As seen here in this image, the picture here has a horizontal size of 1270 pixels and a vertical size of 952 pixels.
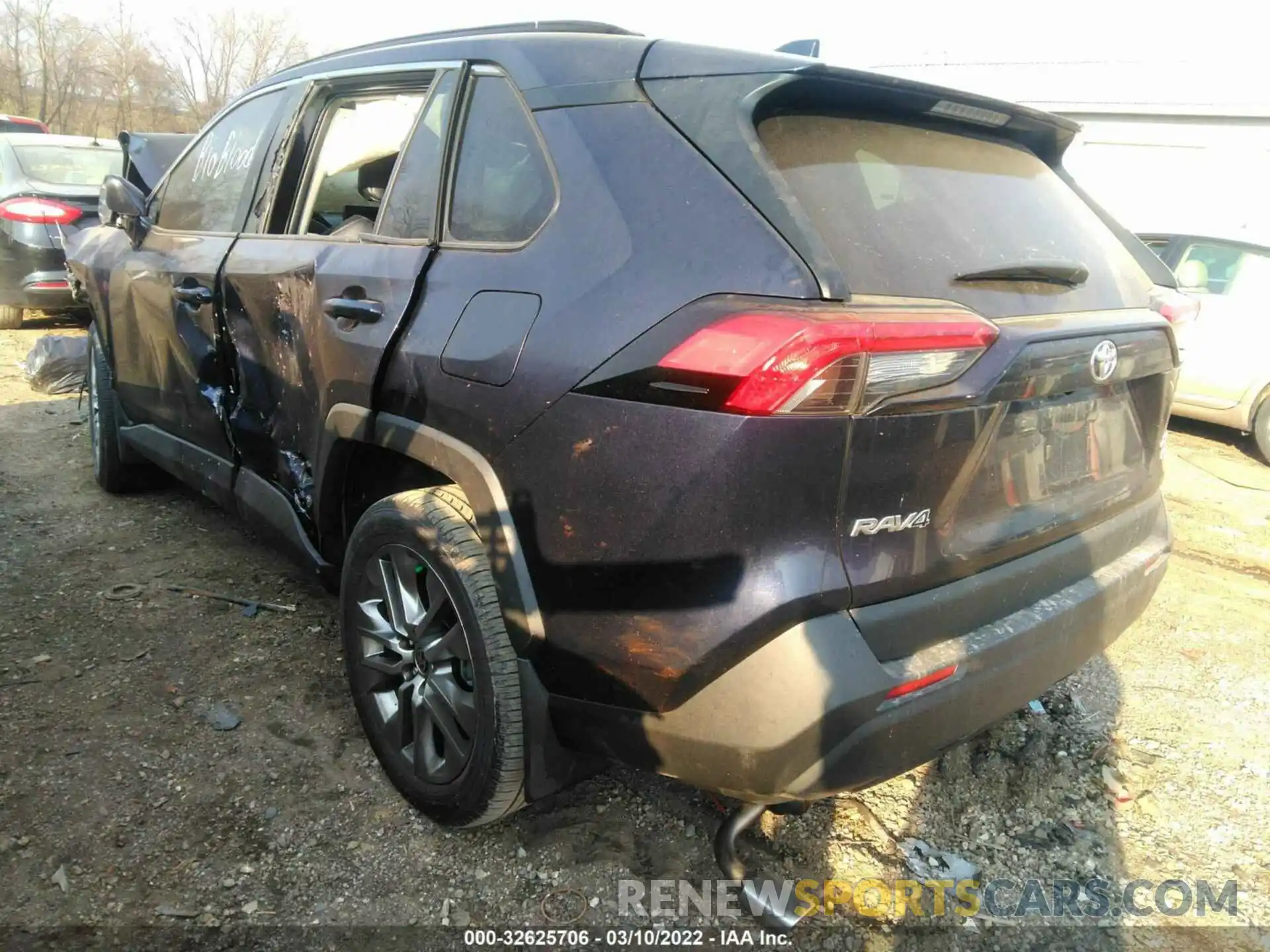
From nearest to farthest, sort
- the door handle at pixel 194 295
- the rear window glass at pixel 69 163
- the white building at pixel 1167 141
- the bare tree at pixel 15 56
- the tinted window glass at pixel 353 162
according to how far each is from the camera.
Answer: the tinted window glass at pixel 353 162 < the door handle at pixel 194 295 < the rear window glass at pixel 69 163 < the white building at pixel 1167 141 < the bare tree at pixel 15 56

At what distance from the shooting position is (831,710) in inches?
62.2

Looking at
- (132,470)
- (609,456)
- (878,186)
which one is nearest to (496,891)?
(609,456)

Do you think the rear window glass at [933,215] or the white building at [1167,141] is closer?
the rear window glass at [933,215]

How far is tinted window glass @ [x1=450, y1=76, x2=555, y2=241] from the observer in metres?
2.02

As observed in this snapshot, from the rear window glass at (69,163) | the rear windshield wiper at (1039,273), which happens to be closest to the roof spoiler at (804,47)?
the rear windshield wiper at (1039,273)

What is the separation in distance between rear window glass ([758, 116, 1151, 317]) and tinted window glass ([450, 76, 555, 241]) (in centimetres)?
54

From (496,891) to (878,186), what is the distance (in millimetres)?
1816

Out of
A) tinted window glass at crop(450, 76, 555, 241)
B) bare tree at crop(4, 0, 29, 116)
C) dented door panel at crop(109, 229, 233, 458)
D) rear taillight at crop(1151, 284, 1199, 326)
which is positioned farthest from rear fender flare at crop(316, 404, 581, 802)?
bare tree at crop(4, 0, 29, 116)

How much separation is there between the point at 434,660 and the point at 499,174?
3.85 ft

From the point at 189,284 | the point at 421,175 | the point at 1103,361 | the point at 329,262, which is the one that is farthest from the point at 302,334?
the point at 1103,361

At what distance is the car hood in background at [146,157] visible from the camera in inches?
269

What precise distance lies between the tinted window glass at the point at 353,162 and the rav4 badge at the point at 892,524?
1.71 metres

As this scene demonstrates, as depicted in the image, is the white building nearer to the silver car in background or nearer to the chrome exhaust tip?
the silver car in background

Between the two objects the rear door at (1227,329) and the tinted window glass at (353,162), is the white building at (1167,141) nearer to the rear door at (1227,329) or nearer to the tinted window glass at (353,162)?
the rear door at (1227,329)
